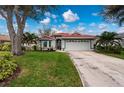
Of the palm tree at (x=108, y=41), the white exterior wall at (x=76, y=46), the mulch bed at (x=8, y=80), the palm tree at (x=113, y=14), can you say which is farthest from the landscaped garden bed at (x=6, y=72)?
the white exterior wall at (x=76, y=46)

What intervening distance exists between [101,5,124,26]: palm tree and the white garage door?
9.14 meters

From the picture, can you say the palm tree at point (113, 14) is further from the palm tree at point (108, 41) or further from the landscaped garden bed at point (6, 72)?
the landscaped garden bed at point (6, 72)

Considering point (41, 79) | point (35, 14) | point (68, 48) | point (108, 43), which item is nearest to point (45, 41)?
point (68, 48)

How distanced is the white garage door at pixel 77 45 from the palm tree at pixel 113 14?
9139mm

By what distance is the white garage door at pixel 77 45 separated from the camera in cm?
2839

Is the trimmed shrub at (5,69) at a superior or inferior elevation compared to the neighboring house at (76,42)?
inferior

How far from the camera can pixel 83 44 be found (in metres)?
28.6

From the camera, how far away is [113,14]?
18.4 m

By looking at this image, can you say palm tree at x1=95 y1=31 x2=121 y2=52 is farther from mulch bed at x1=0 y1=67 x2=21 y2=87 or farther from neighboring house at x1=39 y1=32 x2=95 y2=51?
mulch bed at x1=0 y1=67 x2=21 y2=87

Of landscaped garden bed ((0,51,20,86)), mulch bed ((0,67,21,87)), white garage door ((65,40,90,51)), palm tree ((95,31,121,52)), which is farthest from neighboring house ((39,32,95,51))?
mulch bed ((0,67,21,87))

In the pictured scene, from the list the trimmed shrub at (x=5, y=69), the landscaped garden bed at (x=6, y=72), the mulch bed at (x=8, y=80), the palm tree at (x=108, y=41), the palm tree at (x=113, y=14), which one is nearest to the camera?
the mulch bed at (x=8, y=80)

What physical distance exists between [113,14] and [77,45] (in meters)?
10.5
